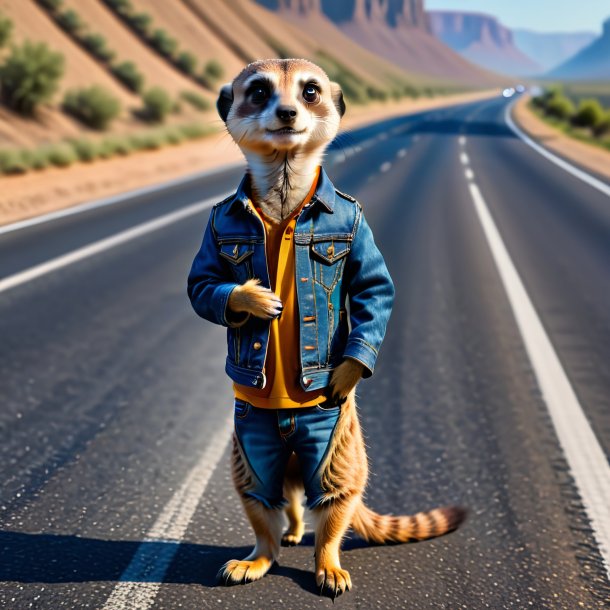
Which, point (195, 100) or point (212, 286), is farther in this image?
point (195, 100)

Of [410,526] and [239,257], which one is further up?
[239,257]

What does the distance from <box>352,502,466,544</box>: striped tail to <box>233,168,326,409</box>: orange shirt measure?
90 cm

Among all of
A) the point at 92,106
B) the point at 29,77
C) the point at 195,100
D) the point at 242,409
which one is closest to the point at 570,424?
the point at 242,409

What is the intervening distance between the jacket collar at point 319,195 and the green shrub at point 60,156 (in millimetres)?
17346

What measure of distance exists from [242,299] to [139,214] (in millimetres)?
11712

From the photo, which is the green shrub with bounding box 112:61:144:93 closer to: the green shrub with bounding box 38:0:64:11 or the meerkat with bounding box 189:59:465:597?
the green shrub with bounding box 38:0:64:11

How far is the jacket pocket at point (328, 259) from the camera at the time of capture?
2.72 metres

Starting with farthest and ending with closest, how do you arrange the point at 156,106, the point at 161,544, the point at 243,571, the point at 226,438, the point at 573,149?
1. the point at 156,106
2. the point at 573,149
3. the point at 226,438
4. the point at 161,544
5. the point at 243,571

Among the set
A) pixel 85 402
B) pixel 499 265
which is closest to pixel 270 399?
pixel 85 402

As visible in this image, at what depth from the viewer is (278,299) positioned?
2.62 m

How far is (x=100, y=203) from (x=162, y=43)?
34363 millimetres

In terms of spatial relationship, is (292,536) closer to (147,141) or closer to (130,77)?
(147,141)

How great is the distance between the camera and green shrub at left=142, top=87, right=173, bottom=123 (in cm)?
3203

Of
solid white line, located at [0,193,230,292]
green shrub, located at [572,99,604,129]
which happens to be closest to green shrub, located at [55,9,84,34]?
solid white line, located at [0,193,230,292]
